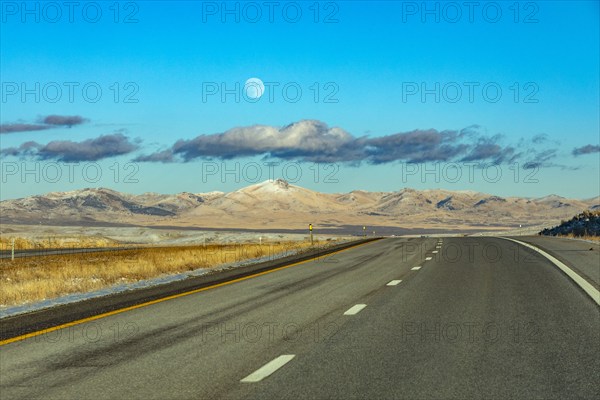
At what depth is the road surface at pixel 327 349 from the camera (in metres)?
6.57

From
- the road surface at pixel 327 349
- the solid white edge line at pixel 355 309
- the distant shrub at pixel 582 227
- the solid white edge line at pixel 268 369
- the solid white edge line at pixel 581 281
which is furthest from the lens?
the distant shrub at pixel 582 227

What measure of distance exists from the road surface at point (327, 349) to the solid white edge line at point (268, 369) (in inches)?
0.4

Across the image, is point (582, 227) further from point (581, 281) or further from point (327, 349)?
point (327, 349)

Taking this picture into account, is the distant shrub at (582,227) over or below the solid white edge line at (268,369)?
over

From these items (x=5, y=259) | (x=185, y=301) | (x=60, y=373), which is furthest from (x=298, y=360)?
(x=5, y=259)

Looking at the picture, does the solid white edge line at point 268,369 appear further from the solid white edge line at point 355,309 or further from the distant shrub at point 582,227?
the distant shrub at point 582,227

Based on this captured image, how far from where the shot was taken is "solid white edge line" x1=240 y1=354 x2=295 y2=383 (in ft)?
22.6

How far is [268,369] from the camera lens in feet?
24.1

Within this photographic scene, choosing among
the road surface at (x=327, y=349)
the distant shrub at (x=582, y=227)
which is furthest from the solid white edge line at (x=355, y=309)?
the distant shrub at (x=582, y=227)

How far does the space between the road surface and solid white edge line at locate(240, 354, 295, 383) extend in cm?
1

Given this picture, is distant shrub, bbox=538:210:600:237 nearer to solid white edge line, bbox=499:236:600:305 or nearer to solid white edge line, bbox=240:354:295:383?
solid white edge line, bbox=499:236:600:305

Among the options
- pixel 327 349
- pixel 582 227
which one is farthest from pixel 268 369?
pixel 582 227

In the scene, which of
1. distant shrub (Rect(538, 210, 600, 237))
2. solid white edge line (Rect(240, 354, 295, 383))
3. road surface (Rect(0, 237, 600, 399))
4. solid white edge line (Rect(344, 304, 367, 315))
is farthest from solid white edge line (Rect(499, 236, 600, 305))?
distant shrub (Rect(538, 210, 600, 237))

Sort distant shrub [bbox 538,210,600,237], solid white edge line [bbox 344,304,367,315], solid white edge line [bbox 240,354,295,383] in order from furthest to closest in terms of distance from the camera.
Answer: distant shrub [bbox 538,210,600,237]
solid white edge line [bbox 344,304,367,315]
solid white edge line [bbox 240,354,295,383]
